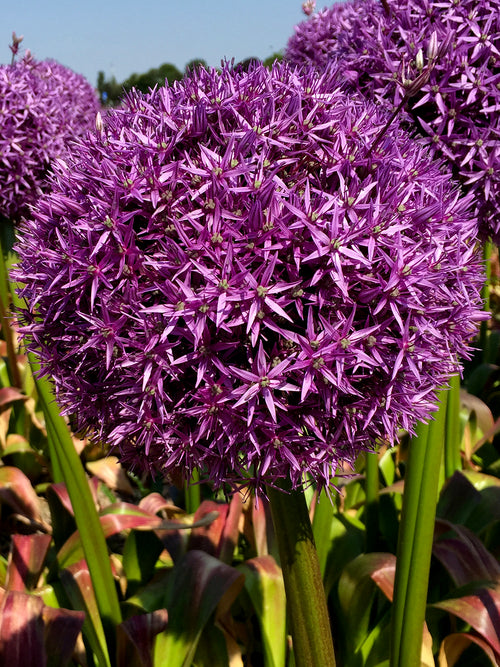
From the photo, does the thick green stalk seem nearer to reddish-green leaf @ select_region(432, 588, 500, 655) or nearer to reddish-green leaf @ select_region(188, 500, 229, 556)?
reddish-green leaf @ select_region(188, 500, 229, 556)

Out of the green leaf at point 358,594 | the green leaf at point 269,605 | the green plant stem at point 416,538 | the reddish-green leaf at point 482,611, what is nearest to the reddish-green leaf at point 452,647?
the reddish-green leaf at point 482,611

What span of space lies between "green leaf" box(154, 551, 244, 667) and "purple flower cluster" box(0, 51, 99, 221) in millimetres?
2372

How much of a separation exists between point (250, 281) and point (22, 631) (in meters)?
2.01

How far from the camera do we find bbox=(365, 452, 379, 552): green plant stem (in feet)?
11.2

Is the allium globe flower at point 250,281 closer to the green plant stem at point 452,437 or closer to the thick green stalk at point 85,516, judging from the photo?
the thick green stalk at point 85,516

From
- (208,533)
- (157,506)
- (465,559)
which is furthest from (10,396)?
(465,559)

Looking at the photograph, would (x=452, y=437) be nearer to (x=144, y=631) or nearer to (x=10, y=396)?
(x=144, y=631)

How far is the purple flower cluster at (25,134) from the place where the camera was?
13.8ft

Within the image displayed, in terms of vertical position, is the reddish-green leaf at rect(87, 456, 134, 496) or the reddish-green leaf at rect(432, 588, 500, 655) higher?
the reddish-green leaf at rect(87, 456, 134, 496)

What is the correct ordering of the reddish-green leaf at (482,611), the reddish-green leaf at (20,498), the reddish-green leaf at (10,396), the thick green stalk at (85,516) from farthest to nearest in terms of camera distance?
the reddish-green leaf at (10,396) → the reddish-green leaf at (20,498) → the reddish-green leaf at (482,611) → the thick green stalk at (85,516)

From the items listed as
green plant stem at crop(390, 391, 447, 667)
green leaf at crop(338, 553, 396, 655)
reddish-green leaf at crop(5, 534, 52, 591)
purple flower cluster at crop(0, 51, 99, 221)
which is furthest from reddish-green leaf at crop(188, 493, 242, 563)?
purple flower cluster at crop(0, 51, 99, 221)

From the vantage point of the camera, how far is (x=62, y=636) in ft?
8.88

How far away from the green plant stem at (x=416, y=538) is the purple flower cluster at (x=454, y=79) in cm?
87

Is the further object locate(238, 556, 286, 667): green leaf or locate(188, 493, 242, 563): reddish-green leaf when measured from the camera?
locate(188, 493, 242, 563): reddish-green leaf
